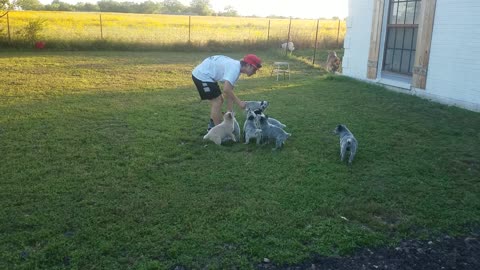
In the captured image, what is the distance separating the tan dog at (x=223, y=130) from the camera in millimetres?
5691

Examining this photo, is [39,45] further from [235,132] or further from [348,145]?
[348,145]

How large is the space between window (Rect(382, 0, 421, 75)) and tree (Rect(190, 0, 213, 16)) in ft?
176

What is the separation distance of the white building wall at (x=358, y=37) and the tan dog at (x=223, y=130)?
728 centimetres

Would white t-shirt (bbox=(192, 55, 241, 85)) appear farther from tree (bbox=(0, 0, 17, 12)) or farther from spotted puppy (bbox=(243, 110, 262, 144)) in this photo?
tree (bbox=(0, 0, 17, 12))

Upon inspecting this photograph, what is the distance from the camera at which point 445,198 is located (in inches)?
167

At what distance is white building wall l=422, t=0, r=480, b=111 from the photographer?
8.12 m

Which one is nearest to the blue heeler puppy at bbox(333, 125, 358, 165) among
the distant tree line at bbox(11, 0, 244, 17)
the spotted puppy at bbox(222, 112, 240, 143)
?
the spotted puppy at bbox(222, 112, 240, 143)

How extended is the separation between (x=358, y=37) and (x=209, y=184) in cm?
915

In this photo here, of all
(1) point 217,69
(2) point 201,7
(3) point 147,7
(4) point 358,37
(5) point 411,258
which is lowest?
(5) point 411,258

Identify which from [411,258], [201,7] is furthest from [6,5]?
[201,7]

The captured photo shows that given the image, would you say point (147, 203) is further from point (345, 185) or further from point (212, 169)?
point (345, 185)

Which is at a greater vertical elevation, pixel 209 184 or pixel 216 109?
pixel 216 109

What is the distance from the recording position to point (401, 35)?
34.6 ft

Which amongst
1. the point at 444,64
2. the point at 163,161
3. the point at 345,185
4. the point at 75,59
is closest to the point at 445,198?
the point at 345,185
